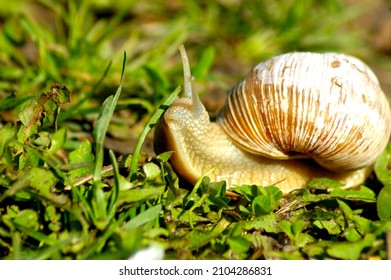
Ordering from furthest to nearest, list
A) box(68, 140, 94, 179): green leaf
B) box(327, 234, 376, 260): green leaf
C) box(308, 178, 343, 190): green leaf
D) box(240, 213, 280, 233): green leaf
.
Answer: box(308, 178, 343, 190): green leaf
box(68, 140, 94, 179): green leaf
box(240, 213, 280, 233): green leaf
box(327, 234, 376, 260): green leaf

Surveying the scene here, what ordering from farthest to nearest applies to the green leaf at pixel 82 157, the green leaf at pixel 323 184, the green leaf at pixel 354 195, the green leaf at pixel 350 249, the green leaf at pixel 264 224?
the green leaf at pixel 323 184
the green leaf at pixel 354 195
the green leaf at pixel 82 157
the green leaf at pixel 264 224
the green leaf at pixel 350 249

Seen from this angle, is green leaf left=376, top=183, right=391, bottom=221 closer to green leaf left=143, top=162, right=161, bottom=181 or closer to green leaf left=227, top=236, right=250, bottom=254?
green leaf left=227, top=236, right=250, bottom=254

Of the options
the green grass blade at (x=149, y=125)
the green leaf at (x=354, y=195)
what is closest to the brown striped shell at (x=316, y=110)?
the green leaf at (x=354, y=195)

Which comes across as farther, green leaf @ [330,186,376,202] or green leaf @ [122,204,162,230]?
green leaf @ [330,186,376,202]

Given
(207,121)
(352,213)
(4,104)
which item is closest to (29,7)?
(4,104)

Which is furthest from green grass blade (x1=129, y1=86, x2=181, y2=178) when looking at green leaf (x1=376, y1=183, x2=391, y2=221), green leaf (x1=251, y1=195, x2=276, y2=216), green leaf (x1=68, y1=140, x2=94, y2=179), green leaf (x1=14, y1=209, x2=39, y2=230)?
green leaf (x1=376, y1=183, x2=391, y2=221)

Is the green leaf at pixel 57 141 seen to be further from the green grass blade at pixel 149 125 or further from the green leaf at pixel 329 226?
the green leaf at pixel 329 226

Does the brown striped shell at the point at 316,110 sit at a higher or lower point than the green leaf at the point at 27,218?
higher
